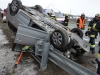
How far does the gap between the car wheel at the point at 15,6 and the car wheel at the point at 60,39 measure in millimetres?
1846

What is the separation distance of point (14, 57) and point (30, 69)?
858 millimetres

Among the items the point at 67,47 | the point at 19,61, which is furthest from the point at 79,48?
the point at 19,61

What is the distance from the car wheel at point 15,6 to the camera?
4773 mm

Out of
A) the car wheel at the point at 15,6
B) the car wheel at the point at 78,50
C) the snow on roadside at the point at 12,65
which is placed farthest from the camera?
the car wheel at the point at 15,6

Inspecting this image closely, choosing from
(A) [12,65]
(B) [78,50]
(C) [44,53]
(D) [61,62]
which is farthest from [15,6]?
(D) [61,62]

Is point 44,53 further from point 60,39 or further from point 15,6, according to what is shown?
point 15,6

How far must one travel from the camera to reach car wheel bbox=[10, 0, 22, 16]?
15.7 feet

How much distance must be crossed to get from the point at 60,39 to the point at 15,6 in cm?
230

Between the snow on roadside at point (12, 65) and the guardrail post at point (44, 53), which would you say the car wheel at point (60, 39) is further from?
the snow on roadside at point (12, 65)

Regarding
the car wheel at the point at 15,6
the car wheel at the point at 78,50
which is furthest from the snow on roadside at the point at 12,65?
the car wheel at the point at 15,6

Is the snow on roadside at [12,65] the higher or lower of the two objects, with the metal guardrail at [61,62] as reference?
lower

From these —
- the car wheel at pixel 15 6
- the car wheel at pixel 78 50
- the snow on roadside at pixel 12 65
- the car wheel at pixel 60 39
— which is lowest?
the snow on roadside at pixel 12 65

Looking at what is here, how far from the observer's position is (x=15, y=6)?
16.1 feet

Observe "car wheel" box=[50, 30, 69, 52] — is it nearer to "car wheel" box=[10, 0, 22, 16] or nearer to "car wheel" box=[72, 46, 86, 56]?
"car wheel" box=[72, 46, 86, 56]
